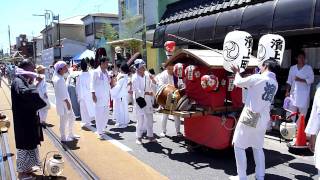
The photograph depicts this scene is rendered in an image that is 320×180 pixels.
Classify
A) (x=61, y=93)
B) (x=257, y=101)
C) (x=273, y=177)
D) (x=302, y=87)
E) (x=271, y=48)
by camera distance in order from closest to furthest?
1. (x=257, y=101)
2. (x=273, y=177)
3. (x=271, y=48)
4. (x=302, y=87)
5. (x=61, y=93)

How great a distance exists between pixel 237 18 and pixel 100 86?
5.23m

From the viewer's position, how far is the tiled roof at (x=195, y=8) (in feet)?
40.8

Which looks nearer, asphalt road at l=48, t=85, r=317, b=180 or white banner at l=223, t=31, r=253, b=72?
white banner at l=223, t=31, r=253, b=72

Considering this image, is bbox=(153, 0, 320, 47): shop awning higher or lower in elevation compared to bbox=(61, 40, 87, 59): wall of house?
lower

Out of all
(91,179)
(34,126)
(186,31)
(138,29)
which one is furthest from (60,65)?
(138,29)

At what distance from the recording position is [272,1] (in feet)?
34.8

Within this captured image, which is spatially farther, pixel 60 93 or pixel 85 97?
pixel 85 97

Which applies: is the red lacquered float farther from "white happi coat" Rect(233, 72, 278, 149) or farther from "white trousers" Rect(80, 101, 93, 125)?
"white trousers" Rect(80, 101, 93, 125)

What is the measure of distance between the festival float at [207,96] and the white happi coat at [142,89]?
2.37ft

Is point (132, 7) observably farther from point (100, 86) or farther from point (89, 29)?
point (100, 86)

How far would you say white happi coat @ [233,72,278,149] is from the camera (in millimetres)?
5281

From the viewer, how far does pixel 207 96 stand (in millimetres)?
6934

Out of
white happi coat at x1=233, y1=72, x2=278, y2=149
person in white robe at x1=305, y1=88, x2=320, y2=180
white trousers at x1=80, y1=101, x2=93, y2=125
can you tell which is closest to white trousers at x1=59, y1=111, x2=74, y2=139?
white trousers at x1=80, y1=101, x2=93, y2=125

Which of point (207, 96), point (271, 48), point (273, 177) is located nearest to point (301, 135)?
point (273, 177)
